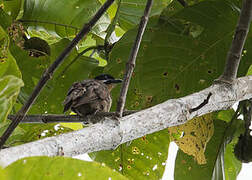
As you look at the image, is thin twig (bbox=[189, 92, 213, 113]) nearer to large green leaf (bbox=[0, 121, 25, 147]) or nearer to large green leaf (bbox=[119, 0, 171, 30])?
large green leaf (bbox=[0, 121, 25, 147])

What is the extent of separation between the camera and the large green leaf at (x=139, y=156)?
214 centimetres

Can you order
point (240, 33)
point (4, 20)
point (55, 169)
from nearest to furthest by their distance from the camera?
point (55, 169) → point (240, 33) → point (4, 20)

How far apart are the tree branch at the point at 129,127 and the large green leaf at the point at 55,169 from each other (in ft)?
0.10

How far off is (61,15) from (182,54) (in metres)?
0.58

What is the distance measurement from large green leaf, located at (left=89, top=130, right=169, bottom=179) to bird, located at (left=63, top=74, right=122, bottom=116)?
1.22 feet

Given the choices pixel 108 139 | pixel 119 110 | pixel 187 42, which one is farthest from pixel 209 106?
pixel 187 42

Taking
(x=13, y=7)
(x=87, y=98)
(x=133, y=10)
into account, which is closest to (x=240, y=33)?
(x=87, y=98)

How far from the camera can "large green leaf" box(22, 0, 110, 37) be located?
2.10 m

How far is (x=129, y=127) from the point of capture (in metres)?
1.23

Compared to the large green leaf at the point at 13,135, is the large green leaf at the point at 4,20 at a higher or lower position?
higher

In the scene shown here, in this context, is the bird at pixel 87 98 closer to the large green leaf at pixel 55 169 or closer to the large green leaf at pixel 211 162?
the large green leaf at pixel 211 162

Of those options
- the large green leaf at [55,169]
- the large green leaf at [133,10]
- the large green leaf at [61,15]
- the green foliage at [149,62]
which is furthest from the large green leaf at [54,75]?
the large green leaf at [55,169]

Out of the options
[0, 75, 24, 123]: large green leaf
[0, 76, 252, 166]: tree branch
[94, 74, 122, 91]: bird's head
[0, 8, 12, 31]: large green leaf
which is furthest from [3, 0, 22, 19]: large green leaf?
[0, 75, 24, 123]: large green leaf

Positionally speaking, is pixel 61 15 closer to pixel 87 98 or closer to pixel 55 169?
pixel 87 98
